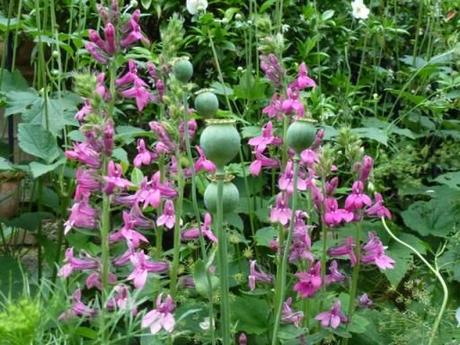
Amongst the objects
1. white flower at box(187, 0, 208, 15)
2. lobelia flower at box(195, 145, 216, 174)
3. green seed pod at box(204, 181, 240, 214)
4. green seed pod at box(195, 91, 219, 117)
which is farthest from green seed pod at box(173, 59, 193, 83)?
white flower at box(187, 0, 208, 15)

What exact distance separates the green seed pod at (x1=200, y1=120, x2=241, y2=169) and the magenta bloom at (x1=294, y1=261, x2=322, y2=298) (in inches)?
22.6

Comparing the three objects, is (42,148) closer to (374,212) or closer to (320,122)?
(374,212)

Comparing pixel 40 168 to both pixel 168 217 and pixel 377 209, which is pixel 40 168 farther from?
pixel 377 209

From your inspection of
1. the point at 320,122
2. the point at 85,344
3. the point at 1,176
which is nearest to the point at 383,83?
the point at 320,122

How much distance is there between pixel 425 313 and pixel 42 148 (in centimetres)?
92

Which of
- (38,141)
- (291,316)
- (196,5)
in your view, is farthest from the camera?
(196,5)

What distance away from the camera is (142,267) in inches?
58.2

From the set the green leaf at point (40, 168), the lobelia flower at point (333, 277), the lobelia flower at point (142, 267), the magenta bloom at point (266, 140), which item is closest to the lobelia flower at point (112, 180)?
the lobelia flower at point (142, 267)

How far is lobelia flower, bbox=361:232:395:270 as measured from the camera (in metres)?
1.60

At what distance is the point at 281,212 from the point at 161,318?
324 millimetres

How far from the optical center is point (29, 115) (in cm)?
194

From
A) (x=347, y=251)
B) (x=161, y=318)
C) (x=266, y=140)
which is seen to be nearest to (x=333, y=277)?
(x=347, y=251)

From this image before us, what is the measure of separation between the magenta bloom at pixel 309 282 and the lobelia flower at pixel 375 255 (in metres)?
0.11

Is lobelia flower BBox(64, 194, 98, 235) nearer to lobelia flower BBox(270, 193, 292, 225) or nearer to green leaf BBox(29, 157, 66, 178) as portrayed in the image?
green leaf BBox(29, 157, 66, 178)
